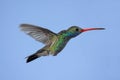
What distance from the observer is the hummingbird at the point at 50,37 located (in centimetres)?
101

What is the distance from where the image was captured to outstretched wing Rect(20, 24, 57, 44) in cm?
107

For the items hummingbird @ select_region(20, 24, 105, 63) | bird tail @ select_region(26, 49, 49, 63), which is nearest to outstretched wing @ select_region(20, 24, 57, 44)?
hummingbird @ select_region(20, 24, 105, 63)

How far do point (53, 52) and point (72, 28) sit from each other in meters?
0.15

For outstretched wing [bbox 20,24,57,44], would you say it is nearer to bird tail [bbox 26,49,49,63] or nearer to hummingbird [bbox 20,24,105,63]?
hummingbird [bbox 20,24,105,63]

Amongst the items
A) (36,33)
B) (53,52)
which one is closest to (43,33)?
(36,33)

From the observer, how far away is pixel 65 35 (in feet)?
3.43

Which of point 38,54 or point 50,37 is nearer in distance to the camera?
point 38,54

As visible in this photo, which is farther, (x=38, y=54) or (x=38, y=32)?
(x=38, y=32)

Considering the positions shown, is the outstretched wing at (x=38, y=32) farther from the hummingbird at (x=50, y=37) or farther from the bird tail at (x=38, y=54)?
the bird tail at (x=38, y=54)

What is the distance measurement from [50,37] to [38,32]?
0.23 feet

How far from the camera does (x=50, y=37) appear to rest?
111 cm

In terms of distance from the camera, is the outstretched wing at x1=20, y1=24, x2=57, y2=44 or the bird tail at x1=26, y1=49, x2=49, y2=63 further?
the outstretched wing at x1=20, y1=24, x2=57, y2=44

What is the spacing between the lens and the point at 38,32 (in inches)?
44.3

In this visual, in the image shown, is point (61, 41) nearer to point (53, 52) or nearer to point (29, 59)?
point (53, 52)
